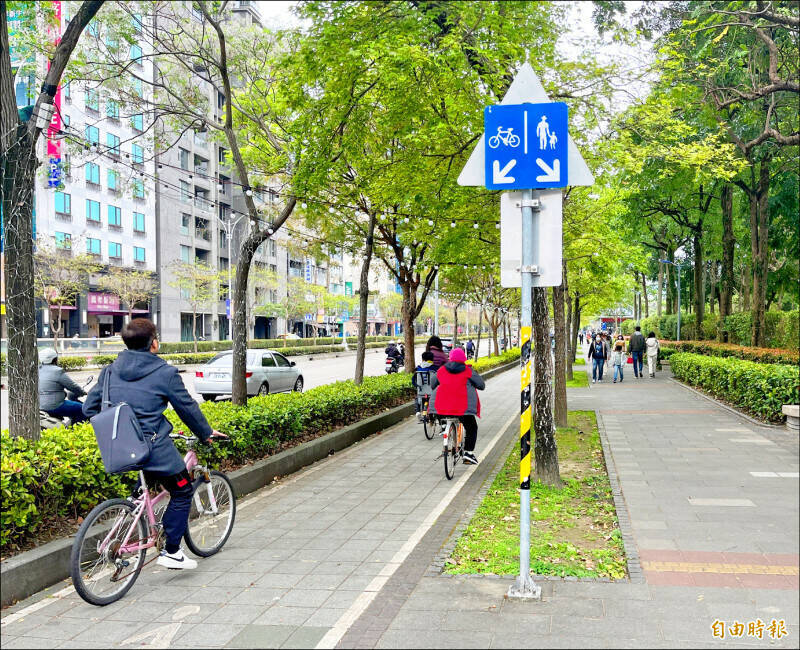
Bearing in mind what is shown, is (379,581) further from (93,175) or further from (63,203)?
(93,175)

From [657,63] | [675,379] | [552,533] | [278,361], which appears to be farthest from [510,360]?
[552,533]

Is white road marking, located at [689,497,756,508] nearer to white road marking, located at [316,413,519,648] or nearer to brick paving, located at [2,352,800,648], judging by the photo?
brick paving, located at [2,352,800,648]

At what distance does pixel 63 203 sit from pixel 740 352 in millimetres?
36941

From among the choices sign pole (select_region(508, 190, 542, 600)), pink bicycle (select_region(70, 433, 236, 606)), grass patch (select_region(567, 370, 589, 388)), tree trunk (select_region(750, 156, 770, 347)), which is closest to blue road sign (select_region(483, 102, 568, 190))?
sign pole (select_region(508, 190, 542, 600))

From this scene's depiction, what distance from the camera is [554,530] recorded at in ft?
21.6

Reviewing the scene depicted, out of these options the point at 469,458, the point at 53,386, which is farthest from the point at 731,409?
the point at 53,386

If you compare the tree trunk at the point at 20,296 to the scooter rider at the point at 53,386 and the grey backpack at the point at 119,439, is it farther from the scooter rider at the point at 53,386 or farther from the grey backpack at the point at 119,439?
the scooter rider at the point at 53,386

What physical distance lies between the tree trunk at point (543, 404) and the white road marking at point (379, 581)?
106cm

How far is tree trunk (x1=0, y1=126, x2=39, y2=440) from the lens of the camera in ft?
20.2

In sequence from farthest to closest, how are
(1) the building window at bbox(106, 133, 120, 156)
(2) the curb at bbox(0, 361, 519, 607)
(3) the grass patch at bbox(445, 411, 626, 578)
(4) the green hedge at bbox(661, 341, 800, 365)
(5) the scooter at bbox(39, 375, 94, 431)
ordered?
(4) the green hedge at bbox(661, 341, 800, 365) → (5) the scooter at bbox(39, 375, 94, 431) → (1) the building window at bbox(106, 133, 120, 156) → (3) the grass patch at bbox(445, 411, 626, 578) → (2) the curb at bbox(0, 361, 519, 607)

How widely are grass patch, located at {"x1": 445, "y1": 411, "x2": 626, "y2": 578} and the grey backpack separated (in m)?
2.42

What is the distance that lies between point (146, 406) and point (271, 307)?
177 ft

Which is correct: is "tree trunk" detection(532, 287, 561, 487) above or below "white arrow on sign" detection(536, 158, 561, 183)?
below

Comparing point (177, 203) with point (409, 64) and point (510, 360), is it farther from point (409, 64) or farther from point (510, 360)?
point (409, 64)
